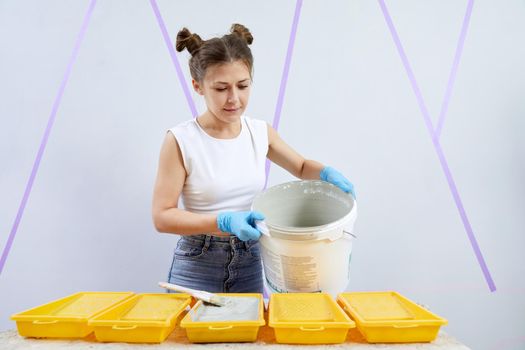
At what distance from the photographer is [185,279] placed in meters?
1.12

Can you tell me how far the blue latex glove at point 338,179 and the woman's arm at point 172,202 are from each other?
35cm

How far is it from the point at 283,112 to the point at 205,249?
692 millimetres

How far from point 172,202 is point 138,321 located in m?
0.37

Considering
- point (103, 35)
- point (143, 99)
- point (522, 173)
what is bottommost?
point (522, 173)

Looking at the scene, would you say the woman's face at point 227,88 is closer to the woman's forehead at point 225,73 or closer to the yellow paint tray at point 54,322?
the woman's forehead at point 225,73

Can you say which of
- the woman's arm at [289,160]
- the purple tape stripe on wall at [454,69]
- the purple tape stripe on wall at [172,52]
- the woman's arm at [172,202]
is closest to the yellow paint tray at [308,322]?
the woman's arm at [172,202]

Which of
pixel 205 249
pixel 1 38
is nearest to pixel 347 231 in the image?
pixel 205 249

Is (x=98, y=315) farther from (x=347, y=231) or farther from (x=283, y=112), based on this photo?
(x=283, y=112)

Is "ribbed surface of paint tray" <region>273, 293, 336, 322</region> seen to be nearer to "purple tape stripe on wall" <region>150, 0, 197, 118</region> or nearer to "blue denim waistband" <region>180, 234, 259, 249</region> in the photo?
"blue denim waistband" <region>180, 234, 259, 249</region>

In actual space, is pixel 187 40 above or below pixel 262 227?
above

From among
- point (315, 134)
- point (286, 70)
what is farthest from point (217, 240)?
point (286, 70)

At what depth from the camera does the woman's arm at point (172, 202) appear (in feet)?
3.32

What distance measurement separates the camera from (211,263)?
111 cm

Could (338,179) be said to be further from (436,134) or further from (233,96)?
(436,134)
